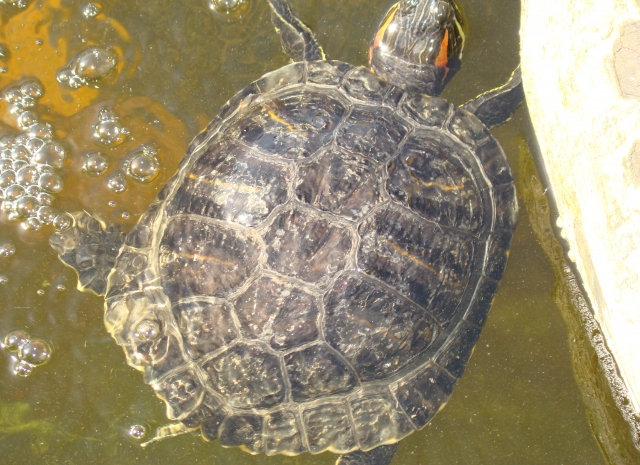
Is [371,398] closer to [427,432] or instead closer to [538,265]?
[427,432]

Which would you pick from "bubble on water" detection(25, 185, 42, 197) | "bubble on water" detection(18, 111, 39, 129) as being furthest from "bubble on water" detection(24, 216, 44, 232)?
"bubble on water" detection(18, 111, 39, 129)

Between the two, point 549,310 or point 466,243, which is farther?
point 549,310

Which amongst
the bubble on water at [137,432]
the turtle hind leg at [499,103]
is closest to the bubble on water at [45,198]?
the bubble on water at [137,432]

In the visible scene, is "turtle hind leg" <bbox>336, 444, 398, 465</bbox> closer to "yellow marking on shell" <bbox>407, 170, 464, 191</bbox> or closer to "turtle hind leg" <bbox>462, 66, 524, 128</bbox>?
"yellow marking on shell" <bbox>407, 170, 464, 191</bbox>

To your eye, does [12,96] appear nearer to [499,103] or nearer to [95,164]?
[95,164]

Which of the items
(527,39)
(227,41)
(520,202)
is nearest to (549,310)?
(520,202)

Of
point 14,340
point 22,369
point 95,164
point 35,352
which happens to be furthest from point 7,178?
point 22,369
